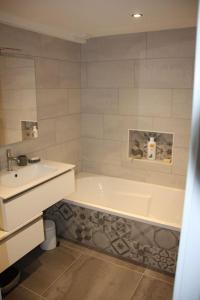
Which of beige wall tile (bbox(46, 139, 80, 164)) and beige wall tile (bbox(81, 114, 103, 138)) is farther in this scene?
beige wall tile (bbox(81, 114, 103, 138))

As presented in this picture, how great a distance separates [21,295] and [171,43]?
8.78 feet

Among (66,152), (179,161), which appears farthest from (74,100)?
(179,161)

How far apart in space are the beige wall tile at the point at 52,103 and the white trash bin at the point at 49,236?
1.11 metres

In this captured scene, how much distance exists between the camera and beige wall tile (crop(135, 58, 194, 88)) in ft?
8.16

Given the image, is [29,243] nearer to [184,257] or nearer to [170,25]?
[184,257]

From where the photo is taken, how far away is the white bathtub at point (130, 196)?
8.96ft

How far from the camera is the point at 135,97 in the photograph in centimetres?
282

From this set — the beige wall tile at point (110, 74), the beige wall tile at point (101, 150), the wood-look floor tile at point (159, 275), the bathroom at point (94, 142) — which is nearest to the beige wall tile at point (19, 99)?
the bathroom at point (94, 142)

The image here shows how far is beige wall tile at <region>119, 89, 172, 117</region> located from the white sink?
115 cm

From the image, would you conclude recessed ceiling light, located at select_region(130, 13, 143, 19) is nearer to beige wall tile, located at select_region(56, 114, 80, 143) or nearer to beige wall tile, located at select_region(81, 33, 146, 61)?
beige wall tile, located at select_region(81, 33, 146, 61)

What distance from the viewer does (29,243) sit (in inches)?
77.7

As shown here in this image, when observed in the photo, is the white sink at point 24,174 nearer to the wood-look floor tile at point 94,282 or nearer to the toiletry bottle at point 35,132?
the toiletry bottle at point 35,132

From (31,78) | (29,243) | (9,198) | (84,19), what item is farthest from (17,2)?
(29,243)

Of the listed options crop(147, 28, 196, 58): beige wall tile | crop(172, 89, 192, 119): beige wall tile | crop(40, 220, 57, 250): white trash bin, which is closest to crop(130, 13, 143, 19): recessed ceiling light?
crop(147, 28, 196, 58): beige wall tile
